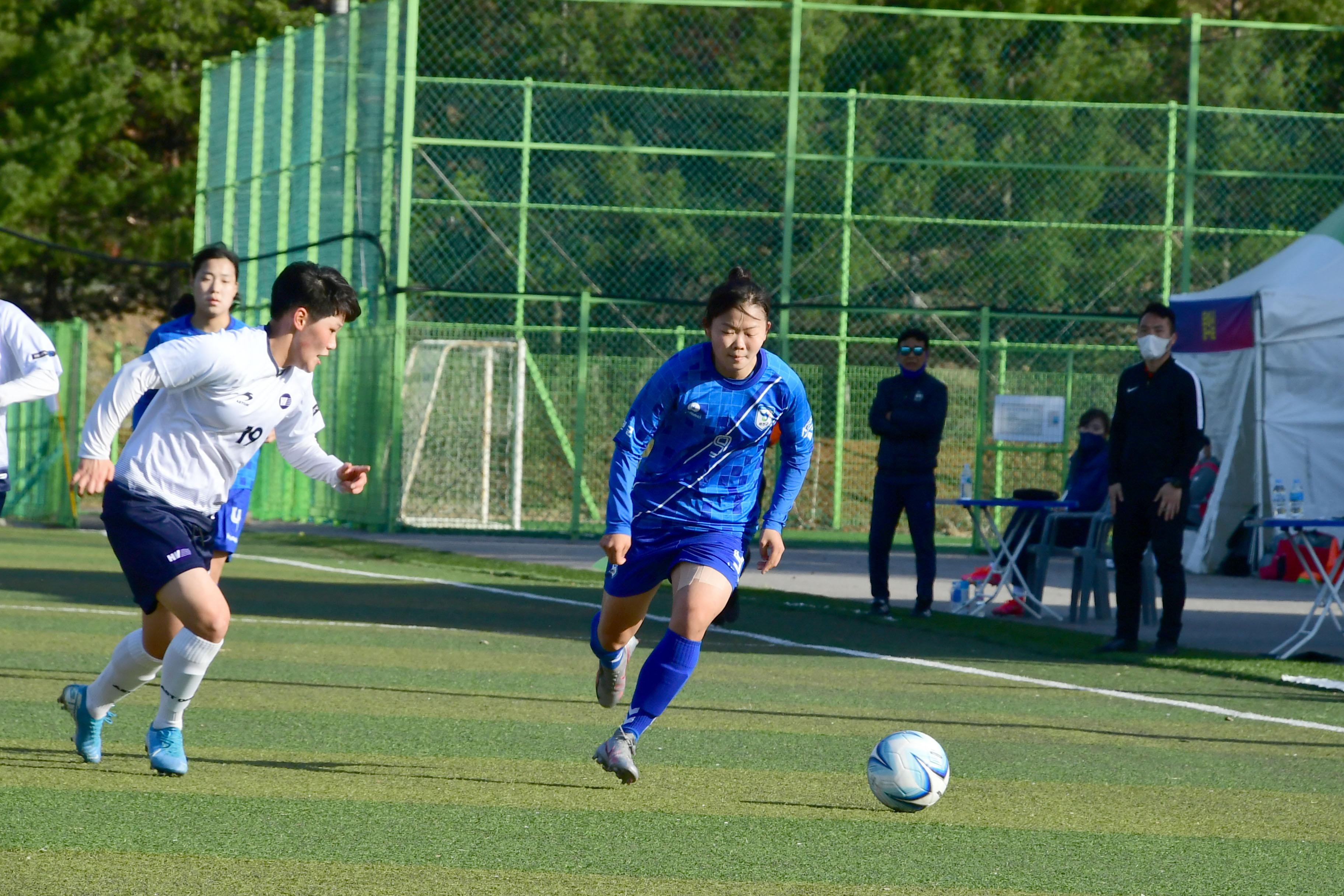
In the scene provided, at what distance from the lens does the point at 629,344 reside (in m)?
26.7

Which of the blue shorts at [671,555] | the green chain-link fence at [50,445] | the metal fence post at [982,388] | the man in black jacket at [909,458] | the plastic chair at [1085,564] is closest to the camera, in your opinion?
the blue shorts at [671,555]

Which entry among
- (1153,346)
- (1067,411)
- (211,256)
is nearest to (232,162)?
(1067,411)

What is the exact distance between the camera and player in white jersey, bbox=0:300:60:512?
7652 millimetres

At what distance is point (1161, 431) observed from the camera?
10984mm

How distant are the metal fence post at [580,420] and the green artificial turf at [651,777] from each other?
11.6 meters

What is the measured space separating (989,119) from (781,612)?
46.6ft

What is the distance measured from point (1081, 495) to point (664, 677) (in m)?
8.52

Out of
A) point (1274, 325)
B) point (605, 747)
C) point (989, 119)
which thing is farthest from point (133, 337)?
point (605, 747)

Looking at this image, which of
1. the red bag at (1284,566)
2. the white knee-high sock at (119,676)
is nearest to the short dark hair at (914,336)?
the red bag at (1284,566)

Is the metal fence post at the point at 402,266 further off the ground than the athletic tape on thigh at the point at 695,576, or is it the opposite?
the metal fence post at the point at 402,266

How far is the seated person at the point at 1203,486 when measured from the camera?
19219 millimetres

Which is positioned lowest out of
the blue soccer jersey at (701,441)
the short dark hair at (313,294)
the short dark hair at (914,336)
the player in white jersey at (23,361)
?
the blue soccer jersey at (701,441)

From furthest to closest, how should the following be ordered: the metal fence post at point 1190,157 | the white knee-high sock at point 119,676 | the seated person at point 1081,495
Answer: the metal fence post at point 1190,157 < the seated person at point 1081,495 < the white knee-high sock at point 119,676

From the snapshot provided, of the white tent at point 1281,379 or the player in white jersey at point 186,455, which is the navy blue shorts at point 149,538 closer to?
the player in white jersey at point 186,455
